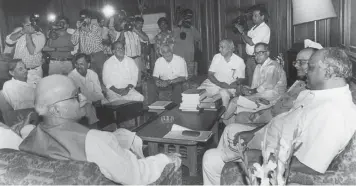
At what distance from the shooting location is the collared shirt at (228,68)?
4906mm

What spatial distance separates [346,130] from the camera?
1616 millimetres

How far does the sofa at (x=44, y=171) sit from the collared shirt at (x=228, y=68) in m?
3.78

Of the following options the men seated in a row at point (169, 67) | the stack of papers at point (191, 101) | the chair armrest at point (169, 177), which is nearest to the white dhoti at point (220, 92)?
the men seated in a row at point (169, 67)

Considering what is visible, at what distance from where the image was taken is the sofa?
1289 millimetres

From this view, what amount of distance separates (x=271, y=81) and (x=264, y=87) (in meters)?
0.11

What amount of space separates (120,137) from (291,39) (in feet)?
17.1

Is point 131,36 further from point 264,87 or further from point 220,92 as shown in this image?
point 264,87

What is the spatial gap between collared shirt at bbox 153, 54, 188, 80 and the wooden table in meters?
1.89

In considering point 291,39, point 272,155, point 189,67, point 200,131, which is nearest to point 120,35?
point 189,67

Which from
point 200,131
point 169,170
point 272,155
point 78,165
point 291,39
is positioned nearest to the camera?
point 272,155

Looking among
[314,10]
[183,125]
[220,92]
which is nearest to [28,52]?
[220,92]

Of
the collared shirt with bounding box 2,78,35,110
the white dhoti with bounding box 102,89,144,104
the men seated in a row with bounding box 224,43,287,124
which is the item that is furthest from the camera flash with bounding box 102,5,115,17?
the men seated in a row with bounding box 224,43,287,124

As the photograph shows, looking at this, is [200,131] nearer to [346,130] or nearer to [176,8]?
[346,130]

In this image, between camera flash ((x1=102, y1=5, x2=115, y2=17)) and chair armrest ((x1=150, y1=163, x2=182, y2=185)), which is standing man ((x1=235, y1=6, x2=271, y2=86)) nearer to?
chair armrest ((x1=150, y1=163, x2=182, y2=185))
